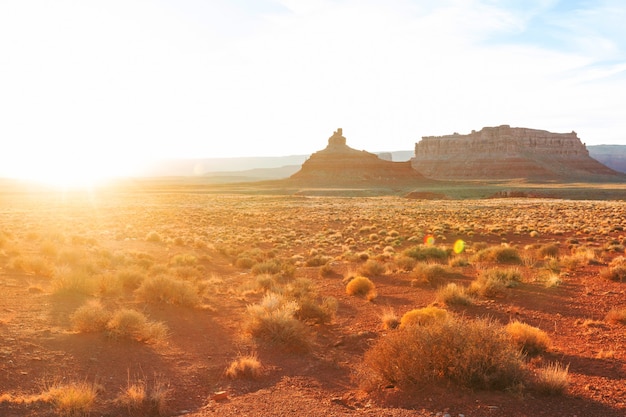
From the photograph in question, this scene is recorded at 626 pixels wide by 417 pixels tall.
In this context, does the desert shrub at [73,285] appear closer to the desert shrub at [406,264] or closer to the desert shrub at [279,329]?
the desert shrub at [279,329]

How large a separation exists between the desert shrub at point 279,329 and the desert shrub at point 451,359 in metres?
2.49

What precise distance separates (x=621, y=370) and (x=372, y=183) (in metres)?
126

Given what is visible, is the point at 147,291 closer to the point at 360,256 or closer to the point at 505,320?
the point at 505,320

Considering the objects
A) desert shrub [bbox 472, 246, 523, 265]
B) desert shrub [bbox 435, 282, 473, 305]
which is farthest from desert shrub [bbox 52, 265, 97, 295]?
desert shrub [bbox 472, 246, 523, 265]

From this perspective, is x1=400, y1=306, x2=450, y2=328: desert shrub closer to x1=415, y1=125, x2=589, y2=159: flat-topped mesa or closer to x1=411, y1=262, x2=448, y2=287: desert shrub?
x1=411, y1=262, x2=448, y2=287: desert shrub

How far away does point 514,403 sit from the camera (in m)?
5.68

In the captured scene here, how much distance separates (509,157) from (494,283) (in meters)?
163

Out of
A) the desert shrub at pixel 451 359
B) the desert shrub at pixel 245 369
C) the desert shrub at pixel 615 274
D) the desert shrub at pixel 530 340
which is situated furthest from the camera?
the desert shrub at pixel 615 274

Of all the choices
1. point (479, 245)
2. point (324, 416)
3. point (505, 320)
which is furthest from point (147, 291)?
point (479, 245)

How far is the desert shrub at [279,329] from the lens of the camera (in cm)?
894

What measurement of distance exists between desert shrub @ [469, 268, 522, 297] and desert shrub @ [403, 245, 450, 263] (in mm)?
5087

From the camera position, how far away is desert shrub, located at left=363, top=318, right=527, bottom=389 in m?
6.06

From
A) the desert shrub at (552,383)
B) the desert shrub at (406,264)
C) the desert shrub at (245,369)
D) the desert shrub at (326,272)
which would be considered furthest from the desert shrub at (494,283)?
the desert shrub at (245,369)

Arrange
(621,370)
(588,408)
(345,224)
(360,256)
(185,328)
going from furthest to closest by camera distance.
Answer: (345,224)
(360,256)
(185,328)
(621,370)
(588,408)
